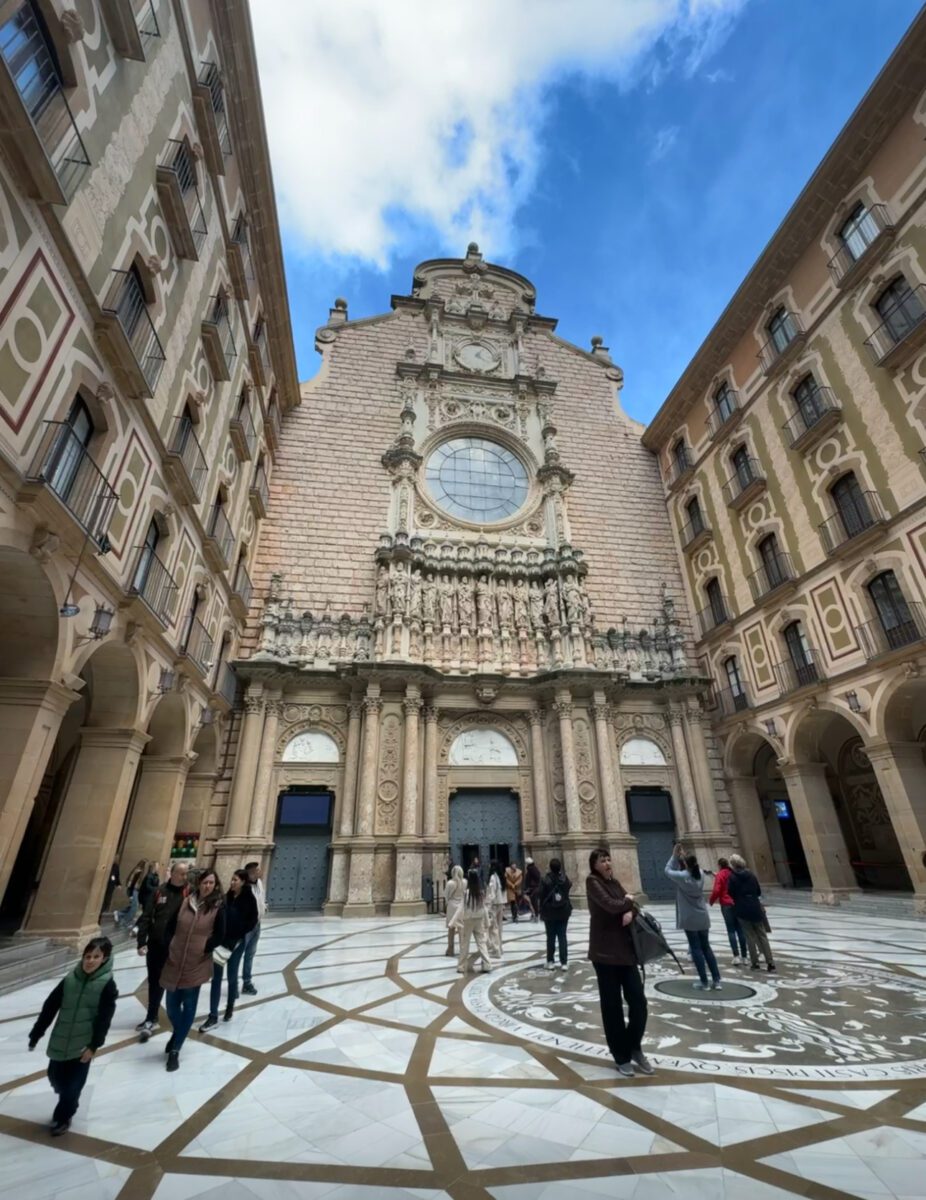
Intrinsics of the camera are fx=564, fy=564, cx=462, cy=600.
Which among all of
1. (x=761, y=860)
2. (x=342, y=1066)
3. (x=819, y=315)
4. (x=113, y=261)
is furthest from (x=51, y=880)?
(x=819, y=315)

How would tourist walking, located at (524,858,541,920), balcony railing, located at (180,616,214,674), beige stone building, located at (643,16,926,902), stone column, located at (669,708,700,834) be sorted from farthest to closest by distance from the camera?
1. stone column, located at (669,708,700,834)
2. tourist walking, located at (524,858,541,920)
3. beige stone building, located at (643,16,926,902)
4. balcony railing, located at (180,616,214,674)

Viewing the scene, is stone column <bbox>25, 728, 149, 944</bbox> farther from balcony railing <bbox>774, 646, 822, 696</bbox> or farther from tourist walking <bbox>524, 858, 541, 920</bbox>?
balcony railing <bbox>774, 646, 822, 696</bbox>

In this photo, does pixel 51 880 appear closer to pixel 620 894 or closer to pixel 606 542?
pixel 620 894

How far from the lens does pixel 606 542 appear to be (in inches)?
912

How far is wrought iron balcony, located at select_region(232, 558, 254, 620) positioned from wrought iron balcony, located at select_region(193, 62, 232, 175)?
1043cm

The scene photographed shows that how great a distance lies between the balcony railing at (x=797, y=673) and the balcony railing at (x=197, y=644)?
16.3m

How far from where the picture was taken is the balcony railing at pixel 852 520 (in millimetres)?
14492

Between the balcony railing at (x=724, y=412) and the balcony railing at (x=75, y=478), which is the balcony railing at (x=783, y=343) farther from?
the balcony railing at (x=75, y=478)

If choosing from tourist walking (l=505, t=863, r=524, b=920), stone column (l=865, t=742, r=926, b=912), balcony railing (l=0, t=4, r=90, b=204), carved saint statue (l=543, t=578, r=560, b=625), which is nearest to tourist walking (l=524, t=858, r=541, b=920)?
tourist walking (l=505, t=863, r=524, b=920)

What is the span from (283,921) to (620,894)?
12652 mm

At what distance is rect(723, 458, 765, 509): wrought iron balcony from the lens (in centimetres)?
1883

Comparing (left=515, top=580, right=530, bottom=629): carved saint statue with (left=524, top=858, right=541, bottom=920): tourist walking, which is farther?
(left=515, top=580, right=530, bottom=629): carved saint statue

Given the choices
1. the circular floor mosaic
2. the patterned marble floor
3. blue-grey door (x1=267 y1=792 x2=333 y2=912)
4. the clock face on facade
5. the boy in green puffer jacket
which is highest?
the clock face on facade

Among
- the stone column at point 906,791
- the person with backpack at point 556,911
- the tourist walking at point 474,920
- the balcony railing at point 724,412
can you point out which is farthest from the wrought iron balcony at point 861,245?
→ the tourist walking at point 474,920
